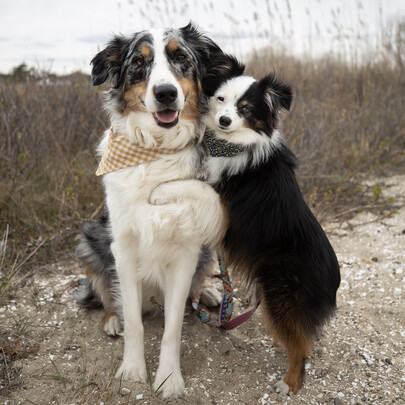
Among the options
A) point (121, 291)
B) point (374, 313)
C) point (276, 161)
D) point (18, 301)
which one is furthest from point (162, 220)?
point (374, 313)

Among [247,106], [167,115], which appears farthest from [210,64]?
[167,115]

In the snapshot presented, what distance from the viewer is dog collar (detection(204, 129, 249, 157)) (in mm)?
2529

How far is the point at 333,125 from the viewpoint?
650 cm

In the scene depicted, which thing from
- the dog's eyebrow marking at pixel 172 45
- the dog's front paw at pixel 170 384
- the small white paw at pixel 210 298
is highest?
the dog's eyebrow marking at pixel 172 45

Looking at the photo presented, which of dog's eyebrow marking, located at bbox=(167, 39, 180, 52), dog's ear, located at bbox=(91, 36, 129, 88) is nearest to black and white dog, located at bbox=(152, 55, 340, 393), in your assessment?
dog's eyebrow marking, located at bbox=(167, 39, 180, 52)

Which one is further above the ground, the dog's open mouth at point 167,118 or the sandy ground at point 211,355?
the dog's open mouth at point 167,118

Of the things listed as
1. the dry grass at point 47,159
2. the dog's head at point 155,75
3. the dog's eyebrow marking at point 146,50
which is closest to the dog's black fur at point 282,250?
the dog's head at point 155,75

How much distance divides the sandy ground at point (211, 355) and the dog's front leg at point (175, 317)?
0.12 metres

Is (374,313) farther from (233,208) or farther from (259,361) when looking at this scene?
Result: (233,208)

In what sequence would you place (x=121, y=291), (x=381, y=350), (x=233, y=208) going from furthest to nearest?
(x=381, y=350) → (x=121, y=291) → (x=233, y=208)

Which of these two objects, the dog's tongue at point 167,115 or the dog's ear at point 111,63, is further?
the dog's ear at point 111,63

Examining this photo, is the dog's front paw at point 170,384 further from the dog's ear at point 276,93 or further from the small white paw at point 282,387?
the dog's ear at point 276,93

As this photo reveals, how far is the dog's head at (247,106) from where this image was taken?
2582 millimetres

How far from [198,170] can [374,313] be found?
1790 mm
